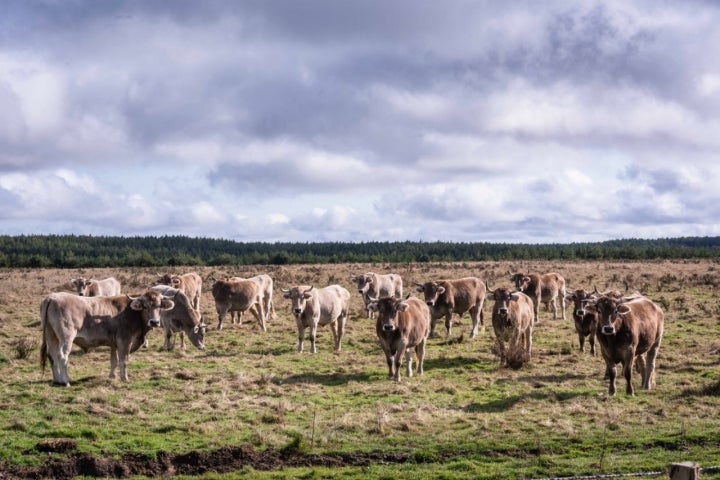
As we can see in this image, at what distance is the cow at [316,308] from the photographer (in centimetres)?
2089

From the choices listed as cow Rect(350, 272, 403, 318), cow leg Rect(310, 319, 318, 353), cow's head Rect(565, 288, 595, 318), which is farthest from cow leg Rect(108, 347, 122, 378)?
cow Rect(350, 272, 403, 318)

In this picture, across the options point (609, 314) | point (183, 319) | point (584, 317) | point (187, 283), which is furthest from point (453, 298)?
point (187, 283)

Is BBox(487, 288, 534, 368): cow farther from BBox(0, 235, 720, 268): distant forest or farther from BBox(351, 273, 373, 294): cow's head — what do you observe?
BBox(0, 235, 720, 268): distant forest

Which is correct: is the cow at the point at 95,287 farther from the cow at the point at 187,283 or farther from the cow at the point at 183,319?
the cow at the point at 183,319

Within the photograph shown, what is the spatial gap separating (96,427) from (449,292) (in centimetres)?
1434

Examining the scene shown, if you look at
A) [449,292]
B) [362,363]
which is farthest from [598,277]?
[362,363]

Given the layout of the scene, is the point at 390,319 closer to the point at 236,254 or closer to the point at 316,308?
the point at 316,308

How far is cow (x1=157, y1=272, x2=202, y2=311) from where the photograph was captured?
26672 mm

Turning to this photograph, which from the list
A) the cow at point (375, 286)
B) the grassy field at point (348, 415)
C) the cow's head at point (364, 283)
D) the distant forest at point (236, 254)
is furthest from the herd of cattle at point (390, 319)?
the distant forest at point (236, 254)

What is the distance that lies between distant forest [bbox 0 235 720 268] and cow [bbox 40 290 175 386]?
2650 inches

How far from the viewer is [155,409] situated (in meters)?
13.9

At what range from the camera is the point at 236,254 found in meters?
153

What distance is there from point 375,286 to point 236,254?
125m

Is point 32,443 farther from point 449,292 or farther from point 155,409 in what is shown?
point 449,292
